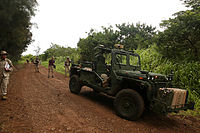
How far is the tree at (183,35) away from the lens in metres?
5.65

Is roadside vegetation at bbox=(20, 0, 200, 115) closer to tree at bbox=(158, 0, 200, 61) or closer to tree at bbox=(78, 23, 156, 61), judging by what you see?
tree at bbox=(158, 0, 200, 61)

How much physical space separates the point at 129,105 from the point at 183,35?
4.57 metres

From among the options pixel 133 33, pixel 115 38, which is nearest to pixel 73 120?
pixel 115 38

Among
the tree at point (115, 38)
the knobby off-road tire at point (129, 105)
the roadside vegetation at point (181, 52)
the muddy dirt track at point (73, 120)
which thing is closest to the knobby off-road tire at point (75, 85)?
the muddy dirt track at point (73, 120)

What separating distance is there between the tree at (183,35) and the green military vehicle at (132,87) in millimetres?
2378

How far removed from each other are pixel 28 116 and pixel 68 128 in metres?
1.14

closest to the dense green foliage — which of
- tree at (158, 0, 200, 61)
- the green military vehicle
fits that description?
the green military vehicle

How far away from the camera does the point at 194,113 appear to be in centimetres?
443

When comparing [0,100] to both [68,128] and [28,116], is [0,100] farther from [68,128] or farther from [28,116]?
[68,128]

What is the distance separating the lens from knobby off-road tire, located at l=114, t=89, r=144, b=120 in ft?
11.1

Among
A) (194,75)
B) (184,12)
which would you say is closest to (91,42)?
(184,12)

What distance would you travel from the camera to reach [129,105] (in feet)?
11.7

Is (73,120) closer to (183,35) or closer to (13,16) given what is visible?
(13,16)

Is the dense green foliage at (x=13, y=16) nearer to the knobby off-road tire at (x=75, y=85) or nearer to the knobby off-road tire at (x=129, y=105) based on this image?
the knobby off-road tire at (x=129, y=105)
